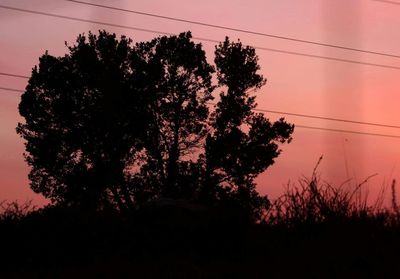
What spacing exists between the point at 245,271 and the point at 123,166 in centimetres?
2907

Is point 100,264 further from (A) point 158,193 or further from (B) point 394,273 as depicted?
(A) point 158,193

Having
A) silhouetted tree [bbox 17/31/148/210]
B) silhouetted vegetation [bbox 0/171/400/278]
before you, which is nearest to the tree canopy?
silhouetted tree [bbox 17/31/148/210]

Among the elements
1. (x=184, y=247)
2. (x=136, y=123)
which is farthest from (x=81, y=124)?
(x=184, y=247)

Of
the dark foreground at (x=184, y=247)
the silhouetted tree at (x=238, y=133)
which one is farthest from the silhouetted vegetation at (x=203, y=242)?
the silhouetted tree at (x=238, y=133)

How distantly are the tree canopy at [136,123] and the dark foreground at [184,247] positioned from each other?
23.4m

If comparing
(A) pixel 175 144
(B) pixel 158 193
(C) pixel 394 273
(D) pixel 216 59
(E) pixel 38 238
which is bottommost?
(C) pixel 394 273

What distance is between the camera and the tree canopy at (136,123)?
37531 millimetres

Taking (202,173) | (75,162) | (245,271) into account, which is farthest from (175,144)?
(245,271)

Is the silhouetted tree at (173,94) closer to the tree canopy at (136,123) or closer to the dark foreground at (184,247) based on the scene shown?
the tree canopy at (136,123)

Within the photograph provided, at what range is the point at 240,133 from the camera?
39.1 metres

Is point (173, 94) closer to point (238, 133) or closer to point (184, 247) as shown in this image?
point (238, 133)

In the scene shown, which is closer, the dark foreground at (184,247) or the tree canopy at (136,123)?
the dark foreground at (184,247)

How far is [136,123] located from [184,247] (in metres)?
27.4

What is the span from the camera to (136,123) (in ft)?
126
